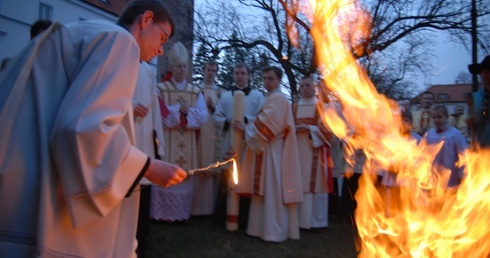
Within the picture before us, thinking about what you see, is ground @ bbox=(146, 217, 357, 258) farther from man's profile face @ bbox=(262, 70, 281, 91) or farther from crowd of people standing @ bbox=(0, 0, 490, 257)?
man's profile face @ bbox=(262, 70, 281, 91)

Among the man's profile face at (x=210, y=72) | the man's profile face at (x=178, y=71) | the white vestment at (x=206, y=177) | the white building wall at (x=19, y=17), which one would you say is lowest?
the white vestment at (x=206, y=177)

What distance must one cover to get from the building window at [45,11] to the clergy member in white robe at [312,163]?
19.3 m

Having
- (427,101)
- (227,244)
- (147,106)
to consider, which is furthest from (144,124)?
(427,101)

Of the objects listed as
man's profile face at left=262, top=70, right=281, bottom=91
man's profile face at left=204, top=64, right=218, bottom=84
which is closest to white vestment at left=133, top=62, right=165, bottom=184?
A: man's profile face at left=262, top=70, right=281, bottom=91

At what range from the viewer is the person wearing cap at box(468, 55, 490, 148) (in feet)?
13.2

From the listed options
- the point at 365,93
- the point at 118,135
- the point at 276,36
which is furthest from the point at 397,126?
the point at 276,36

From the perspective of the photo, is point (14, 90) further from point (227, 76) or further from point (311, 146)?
point (227, 76)

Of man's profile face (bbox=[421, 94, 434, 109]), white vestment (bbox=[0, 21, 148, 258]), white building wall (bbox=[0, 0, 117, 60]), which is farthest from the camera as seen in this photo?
white building wall (bbox=[0, 0, 117, 60])

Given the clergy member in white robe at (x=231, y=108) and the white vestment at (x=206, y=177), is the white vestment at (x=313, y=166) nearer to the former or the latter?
the clergy member in white robe at (x=231, y=108)

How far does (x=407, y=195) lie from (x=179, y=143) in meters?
3.21

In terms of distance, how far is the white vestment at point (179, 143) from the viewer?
618 cm

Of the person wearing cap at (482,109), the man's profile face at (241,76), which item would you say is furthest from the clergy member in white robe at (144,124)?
the person wearing cap at (482,109)

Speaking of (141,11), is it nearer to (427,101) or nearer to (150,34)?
(150,34)

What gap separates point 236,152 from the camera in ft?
19.0
